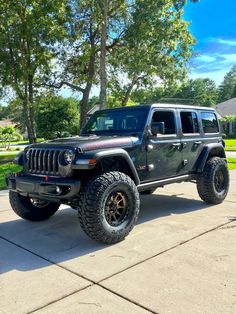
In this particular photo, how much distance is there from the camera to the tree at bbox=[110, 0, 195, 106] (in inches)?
537

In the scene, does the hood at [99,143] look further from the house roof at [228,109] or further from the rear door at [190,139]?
the house roof at [228,109]

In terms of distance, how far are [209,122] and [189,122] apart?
72 cm

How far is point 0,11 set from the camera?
44.6 ft

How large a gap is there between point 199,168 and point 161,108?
4.53 feet

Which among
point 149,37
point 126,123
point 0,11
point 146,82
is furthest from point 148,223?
point 146,82

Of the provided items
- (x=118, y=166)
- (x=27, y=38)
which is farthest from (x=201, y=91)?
(x=118, y=166)

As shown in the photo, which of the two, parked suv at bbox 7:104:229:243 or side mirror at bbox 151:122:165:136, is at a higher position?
side mirror at bbox 151:122:165:136

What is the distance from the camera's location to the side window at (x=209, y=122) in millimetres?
6535

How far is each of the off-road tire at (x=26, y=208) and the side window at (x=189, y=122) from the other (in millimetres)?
2693

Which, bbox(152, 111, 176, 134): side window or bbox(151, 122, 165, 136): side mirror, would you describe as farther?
bbox(152, 111, 176, 134): side window

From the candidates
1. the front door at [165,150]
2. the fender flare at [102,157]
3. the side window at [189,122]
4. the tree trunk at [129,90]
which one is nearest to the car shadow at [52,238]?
the front door at [165,150]

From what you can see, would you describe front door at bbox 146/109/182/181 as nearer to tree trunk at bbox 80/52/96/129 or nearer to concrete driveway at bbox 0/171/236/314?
concrete driveway at bbox 0/171/236/314

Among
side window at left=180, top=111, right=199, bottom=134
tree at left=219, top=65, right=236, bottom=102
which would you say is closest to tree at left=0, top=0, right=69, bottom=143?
side window at left=180, top=111, right=199, bottom=134

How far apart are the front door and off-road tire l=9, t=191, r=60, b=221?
5.90 ft
